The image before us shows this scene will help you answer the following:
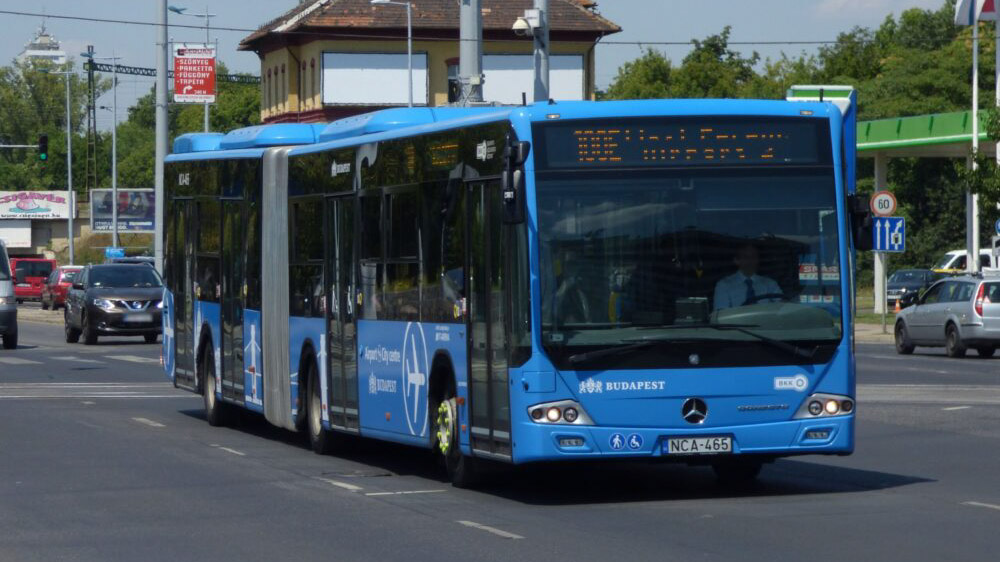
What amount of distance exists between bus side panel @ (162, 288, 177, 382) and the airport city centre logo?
26.6ft

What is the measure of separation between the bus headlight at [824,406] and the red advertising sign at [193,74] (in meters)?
42.9

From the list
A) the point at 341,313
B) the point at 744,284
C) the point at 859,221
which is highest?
the point at 859,221

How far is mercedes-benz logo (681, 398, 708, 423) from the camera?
→ 41.9ft

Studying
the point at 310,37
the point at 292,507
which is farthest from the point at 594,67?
the point at 292,507

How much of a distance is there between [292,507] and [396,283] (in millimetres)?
2843

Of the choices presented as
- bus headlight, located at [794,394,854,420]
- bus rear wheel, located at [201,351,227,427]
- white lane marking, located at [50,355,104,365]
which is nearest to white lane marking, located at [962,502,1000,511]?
bus headlight, located at [794,394,854,420]

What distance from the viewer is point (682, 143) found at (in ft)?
42.5

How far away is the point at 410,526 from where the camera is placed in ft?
38.7

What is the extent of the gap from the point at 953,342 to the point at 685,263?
25033 mm

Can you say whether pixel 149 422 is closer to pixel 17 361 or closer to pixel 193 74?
pixel 17 361

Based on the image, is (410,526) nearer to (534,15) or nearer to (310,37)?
(534,15)

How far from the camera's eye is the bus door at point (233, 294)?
19.8 meters

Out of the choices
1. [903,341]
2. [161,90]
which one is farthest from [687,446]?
[161,90]

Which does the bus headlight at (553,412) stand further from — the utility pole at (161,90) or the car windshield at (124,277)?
the car windshield at (124,277)
